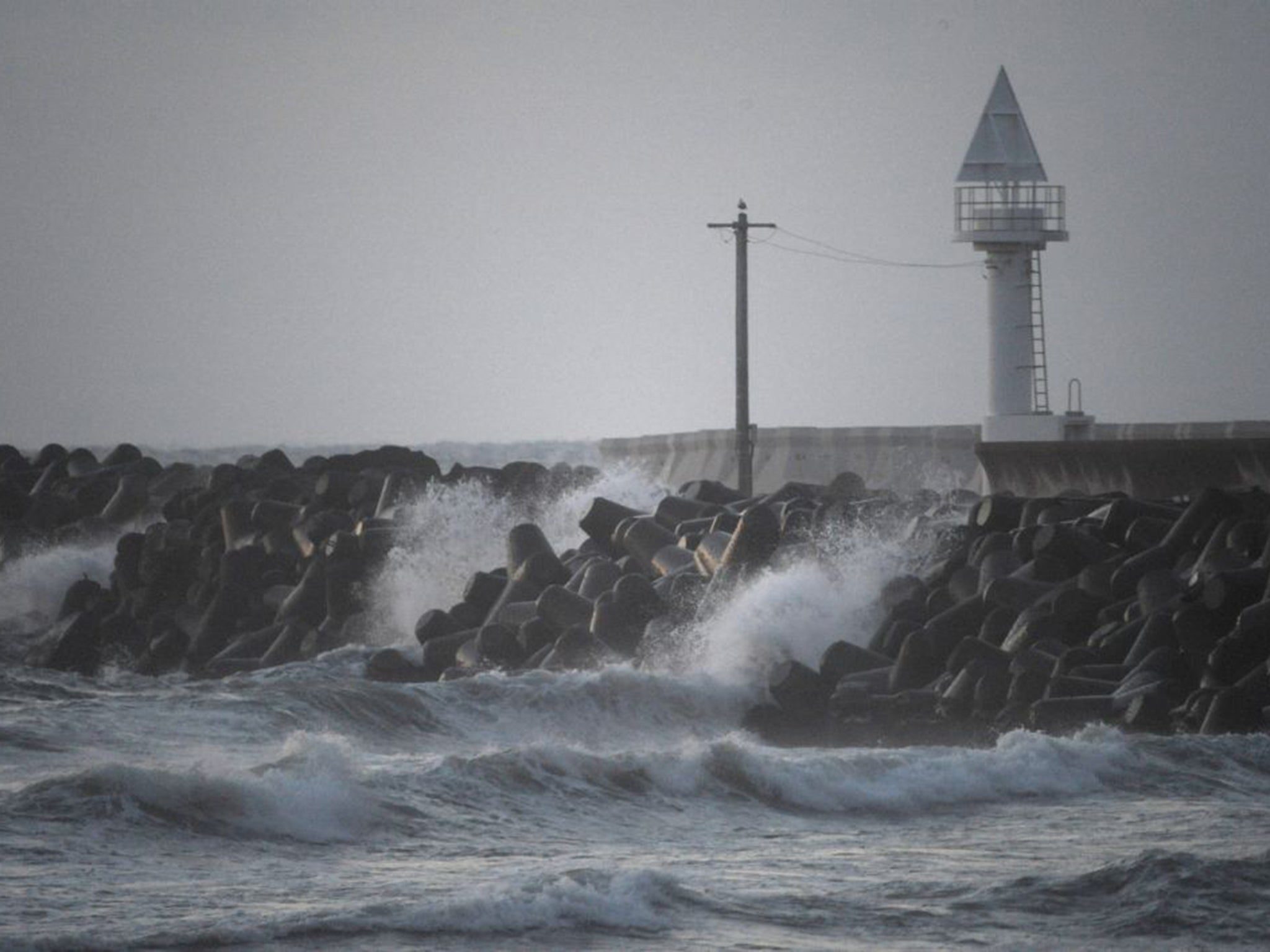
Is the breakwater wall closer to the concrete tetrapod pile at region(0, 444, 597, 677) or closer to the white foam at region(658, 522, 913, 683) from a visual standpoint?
the concrete tetrapod pile at region(0, 444, 597, 677)

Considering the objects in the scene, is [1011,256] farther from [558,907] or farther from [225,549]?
[558,907]

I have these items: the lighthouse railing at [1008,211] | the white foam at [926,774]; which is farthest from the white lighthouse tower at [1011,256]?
the white foam at [926,774]

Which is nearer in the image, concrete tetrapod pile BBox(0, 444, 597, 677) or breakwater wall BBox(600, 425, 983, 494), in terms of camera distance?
concrete tetrapod pile BBox(0, 444, 597, 677)

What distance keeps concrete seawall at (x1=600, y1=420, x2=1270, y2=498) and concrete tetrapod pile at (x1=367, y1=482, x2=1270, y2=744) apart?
148cm

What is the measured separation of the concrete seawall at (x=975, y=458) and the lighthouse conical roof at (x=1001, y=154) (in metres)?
4.05

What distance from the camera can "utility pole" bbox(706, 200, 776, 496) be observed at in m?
24.1

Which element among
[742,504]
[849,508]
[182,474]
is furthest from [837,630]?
[182,474]

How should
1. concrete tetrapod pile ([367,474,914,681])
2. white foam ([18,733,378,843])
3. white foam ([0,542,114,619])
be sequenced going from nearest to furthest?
1. white foam ([18,733,378,843])
2. concrete tetrapod pile ([367,474,914,681])
3. white foam ([0,542,114,619])

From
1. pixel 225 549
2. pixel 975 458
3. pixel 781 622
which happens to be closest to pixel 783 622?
pixel 781 622

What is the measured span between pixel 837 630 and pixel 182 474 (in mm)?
11740

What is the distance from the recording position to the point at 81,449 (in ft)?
91.6

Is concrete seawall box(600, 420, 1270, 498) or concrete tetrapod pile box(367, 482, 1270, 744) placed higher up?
concrete seawall box(600, 420, 1270, 498)

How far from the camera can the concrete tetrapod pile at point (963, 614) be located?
493 inches

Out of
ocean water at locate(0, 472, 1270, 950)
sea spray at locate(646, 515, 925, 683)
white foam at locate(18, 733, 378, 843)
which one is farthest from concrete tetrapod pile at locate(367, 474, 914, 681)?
white foam at locate(18, 733, 378, 843)
